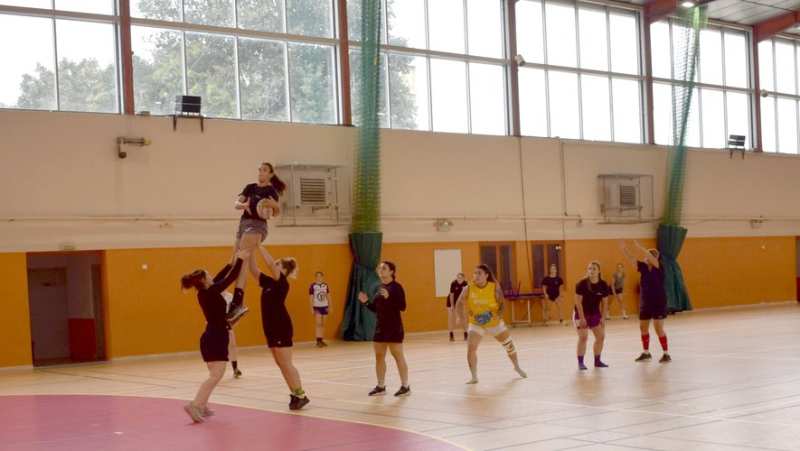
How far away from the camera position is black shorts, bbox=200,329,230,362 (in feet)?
37.0

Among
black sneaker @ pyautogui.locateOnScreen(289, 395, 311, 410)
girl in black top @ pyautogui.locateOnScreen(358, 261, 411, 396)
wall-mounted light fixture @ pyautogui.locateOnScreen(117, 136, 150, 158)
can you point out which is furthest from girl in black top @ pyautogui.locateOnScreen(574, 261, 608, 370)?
wall-mounted light fixture @ pyautogui.locateOnScreen(117, 136, 150, 158)

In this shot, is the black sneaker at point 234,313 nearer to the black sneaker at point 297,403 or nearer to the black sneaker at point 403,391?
the black sneaker at point 297,403

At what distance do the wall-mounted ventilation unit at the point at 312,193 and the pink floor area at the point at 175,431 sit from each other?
462 inches

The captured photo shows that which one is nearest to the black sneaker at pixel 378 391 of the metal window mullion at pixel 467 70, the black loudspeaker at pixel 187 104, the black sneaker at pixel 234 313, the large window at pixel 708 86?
the black sneaker at pixel 234 313

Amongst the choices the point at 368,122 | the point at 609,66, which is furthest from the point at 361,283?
the point at 609,66

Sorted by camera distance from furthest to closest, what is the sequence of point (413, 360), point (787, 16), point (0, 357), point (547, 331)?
point (787, 16) → point (547, 331) → point (0, 357) → point (413, 360)

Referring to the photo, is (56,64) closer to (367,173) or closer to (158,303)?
(158,303)

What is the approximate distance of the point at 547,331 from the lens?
2666 cm

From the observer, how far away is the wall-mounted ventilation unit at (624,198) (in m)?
31.7

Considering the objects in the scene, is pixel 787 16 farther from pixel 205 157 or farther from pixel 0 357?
pixel 0 357

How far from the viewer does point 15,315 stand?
2092cm

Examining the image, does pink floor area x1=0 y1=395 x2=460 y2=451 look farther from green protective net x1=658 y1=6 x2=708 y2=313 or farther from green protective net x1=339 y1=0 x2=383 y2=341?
green protective net x1=658 y1=6 x2=708 y2=313

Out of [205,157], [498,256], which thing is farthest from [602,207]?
[205,157]

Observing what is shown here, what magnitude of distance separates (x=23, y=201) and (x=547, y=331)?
14103 mm
